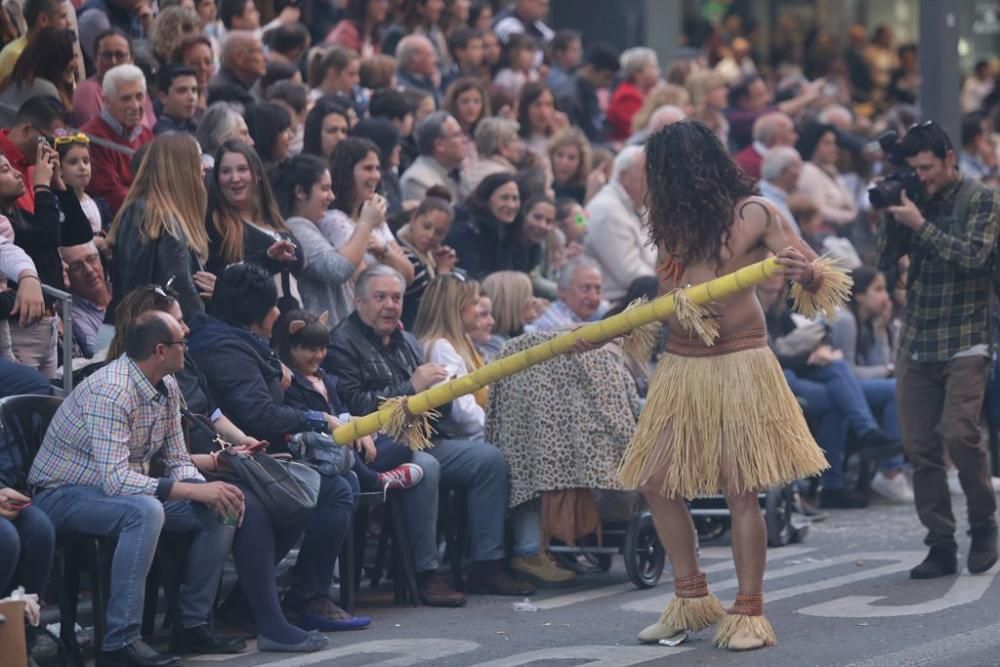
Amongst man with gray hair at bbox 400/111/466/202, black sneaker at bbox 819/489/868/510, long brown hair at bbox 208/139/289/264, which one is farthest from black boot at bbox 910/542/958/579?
man with gray hair at bbox 400/111/466/202

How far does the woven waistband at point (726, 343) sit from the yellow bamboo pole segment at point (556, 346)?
0.80ft

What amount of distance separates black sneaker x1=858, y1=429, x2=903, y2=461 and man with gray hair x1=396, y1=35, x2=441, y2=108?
4.32 metres

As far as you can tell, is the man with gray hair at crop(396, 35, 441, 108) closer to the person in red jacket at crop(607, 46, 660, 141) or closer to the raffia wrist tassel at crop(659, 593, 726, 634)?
the person in red jacket at crop(607, 46, 660, 141)

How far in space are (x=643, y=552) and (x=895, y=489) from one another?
371cm

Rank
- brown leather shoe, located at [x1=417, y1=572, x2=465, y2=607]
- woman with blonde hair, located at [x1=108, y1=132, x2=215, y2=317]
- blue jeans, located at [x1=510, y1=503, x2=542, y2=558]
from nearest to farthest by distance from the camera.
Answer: woman with blonde hair, located at [x1=108, y1=132, x2=215, y2=317]
brown leather shoe, located at [x1=417, y1=572, x2=465, y2=607]
blue jeans, located at [x1=510, y1=503, x2=542, y2=558]

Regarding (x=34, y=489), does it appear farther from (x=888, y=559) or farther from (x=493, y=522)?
(x=888, y=559)

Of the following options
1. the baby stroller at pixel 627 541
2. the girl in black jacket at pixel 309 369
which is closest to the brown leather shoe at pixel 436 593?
the girl in black jacket at pixel 309 369

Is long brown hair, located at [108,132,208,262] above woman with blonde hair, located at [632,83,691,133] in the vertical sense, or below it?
below

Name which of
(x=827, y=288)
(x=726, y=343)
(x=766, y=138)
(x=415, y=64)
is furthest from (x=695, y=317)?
(x=766, y=138)

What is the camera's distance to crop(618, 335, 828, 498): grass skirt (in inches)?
316

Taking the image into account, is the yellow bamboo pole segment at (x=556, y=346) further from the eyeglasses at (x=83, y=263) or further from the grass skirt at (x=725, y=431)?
the eyeglasses at (x=83, y=263)

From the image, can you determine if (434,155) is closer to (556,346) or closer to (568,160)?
(568,160)

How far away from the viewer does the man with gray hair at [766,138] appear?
54.1 ft

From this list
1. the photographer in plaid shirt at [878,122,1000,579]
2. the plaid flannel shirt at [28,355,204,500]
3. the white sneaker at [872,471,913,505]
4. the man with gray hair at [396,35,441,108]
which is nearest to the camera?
the plaid flannel shirt at [28,355,204,500]
